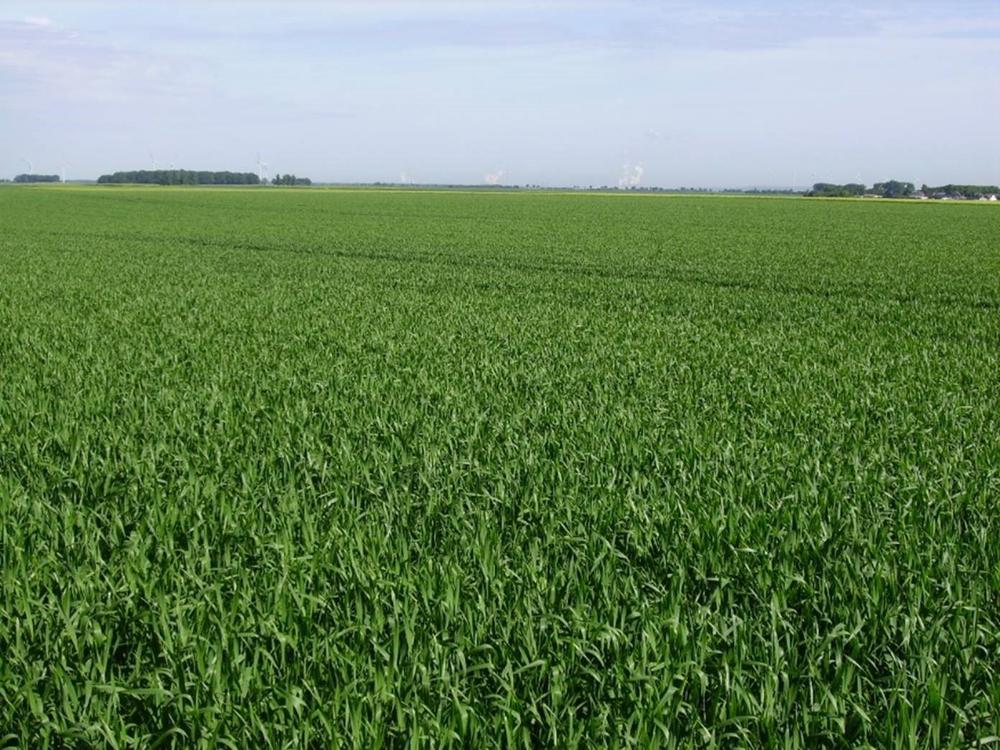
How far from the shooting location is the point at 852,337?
50.1 ft

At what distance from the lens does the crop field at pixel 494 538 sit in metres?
3.69

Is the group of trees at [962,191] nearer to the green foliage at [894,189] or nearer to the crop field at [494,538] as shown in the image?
the green foliage at [894,189]

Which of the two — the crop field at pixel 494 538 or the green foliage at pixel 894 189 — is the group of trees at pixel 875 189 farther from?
the crop field at pixel 494 538

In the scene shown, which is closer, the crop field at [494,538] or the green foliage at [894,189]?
the crop field at [494,538]

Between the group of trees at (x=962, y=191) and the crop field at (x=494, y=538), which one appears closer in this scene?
the crop field at (x=494, y=538)

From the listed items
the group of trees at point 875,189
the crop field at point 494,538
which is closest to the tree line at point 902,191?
the group of trees at point 875,189

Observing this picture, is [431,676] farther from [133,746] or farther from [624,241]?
[624,241]

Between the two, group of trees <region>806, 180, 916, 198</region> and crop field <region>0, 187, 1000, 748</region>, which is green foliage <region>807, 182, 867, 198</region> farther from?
crop field <region>0, 187, 1000, 748</region>

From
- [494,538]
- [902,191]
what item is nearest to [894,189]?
[902,191]

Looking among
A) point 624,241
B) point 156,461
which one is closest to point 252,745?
point 156,461

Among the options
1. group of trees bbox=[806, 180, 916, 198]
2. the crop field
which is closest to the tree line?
group of trees bbox=[806, 180, 916, 198]

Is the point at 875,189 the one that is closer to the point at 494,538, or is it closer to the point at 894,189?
the point at 894,189

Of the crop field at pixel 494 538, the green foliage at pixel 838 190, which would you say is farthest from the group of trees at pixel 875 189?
the crop field at pixel 494 538

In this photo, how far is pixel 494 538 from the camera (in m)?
5.57
